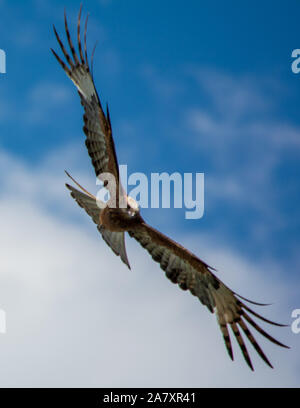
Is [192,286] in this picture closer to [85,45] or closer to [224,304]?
[224,304]

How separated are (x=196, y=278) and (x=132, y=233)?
1179 mm

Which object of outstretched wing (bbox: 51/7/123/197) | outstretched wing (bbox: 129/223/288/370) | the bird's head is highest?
outstretched wing (bbox: 51/7/123/197)

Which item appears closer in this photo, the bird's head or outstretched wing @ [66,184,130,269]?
the bird's head

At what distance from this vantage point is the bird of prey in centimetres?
1012

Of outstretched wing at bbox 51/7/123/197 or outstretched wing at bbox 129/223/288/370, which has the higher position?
outstretched wing at bbox 51/7/123/197

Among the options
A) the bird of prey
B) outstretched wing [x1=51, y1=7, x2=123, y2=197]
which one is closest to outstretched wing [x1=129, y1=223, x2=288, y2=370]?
the bird of prey

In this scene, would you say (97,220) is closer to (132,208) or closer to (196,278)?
(132,208)

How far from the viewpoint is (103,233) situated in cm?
1092

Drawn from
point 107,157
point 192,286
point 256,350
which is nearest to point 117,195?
point 107,157

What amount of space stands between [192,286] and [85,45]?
3.84 meters

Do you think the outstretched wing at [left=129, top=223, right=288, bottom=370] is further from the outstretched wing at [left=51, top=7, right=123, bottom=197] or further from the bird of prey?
the outstretched wing at [left=51, top=7, right=123, bottom=197]

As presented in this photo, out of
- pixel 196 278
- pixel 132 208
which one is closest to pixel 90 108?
pixel 132 208

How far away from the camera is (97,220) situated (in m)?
10.9

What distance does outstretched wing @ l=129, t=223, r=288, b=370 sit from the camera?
1087cm
